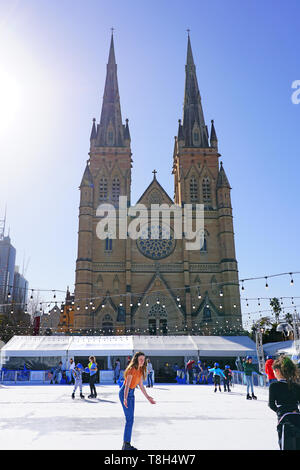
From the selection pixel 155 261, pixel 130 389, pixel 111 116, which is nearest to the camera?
pixel 130 389

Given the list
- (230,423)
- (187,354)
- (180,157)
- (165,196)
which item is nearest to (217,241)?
(165,196)

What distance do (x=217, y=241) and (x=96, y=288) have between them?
14501mm

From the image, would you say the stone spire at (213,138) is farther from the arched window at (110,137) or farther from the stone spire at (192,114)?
the arched window at (110,137)

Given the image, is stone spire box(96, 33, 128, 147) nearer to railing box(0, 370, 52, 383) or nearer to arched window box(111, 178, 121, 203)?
arched window box(111, 178, 121, 203)

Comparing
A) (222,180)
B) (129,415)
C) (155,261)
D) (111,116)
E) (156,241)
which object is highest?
(111,116)

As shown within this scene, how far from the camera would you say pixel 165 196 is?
145 ft

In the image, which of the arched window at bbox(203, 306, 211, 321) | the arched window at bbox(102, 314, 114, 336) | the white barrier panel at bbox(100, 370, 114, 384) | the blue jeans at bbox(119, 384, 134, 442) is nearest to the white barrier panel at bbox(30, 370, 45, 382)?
the white barrier panel at bbox(100, 370, 114, 384)

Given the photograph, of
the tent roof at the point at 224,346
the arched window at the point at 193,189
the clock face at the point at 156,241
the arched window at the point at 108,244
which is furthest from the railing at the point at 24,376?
the arched window at the point at 193,189

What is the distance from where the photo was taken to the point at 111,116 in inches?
1924

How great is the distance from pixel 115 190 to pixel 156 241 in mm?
8111

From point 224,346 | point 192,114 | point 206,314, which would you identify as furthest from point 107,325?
point 192,114

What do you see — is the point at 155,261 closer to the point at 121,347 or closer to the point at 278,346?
the point at 278,346
